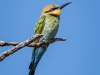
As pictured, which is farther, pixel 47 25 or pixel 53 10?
pixel 53 10

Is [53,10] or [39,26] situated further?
[53,10]

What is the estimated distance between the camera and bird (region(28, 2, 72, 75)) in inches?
122

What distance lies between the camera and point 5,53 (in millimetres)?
1413

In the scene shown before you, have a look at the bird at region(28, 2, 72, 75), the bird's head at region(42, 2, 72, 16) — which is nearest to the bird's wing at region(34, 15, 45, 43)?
the bird at region(28, 2, 72, 75)

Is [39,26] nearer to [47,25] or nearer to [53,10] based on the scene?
[47,25]

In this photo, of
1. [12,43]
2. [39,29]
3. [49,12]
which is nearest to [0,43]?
[12,43]

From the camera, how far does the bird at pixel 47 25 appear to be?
122 inches

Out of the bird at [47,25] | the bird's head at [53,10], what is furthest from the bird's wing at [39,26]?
the bird's head at [53,10]

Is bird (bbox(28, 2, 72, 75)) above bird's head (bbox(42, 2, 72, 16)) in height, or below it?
below

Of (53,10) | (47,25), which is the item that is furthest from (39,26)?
(53,10)

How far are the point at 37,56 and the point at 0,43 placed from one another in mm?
1616

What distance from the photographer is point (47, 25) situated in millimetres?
3342

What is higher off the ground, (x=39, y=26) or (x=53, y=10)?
(x=53, y=10)

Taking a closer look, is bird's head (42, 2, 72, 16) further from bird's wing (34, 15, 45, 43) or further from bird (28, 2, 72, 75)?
bird's wing (34, 15, 45, 43)
